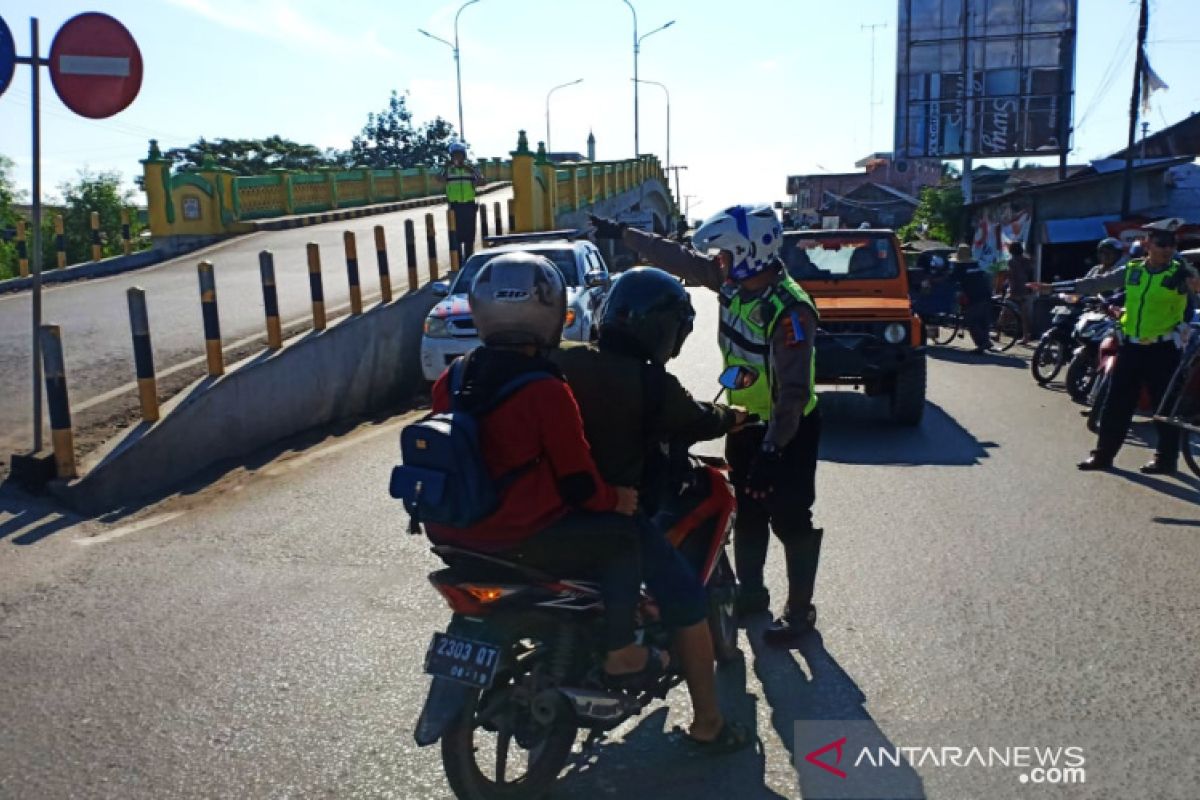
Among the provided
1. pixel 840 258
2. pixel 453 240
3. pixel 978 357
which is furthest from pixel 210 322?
pixel 978 357

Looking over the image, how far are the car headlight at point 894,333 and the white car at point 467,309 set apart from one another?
2.71 meters

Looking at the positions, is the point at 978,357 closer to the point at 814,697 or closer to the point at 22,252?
the point at 814,697

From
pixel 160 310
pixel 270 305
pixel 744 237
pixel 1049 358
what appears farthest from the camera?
pixel 1049 358

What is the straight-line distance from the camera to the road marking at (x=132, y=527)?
6488 mm

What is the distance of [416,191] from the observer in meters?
38.3

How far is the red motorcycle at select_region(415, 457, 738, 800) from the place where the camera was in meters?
3.21

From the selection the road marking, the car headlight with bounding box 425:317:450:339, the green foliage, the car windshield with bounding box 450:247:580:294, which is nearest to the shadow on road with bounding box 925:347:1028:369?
the car windshield with bounding box 450:247:580:294

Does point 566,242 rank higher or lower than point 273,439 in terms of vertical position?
higher

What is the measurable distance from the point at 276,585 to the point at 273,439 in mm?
3887

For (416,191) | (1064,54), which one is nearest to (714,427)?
(416,191)

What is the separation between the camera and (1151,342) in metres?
8.14

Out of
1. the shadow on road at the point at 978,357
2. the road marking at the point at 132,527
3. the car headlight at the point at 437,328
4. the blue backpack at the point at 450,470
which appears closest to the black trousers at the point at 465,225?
the car headlight at the point at 437,328

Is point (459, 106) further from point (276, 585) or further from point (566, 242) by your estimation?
point (276, 585)

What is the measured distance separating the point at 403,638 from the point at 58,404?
11.2ft
